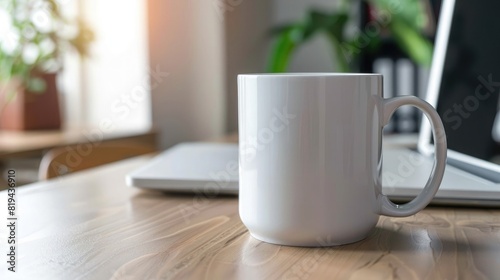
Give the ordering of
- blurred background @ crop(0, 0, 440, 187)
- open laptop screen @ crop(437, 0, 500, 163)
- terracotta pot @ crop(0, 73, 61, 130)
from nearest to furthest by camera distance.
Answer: open laptop screen @ crop(437, 0, 500, 163) < terracotta pot @ crop(0, 73, 61, 130) < blurred background @ crop(0, 0, 440, 187)

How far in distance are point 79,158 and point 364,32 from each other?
1412 millimetres

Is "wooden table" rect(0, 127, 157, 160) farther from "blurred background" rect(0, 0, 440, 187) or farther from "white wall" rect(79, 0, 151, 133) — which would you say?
"white wall" rect(79, 0, 151, 133)

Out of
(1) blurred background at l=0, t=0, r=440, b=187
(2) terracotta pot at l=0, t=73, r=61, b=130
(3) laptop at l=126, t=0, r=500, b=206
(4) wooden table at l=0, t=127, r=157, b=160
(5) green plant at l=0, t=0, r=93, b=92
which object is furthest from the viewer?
(1) blurred background at l=0, t=0, r=440, b=187

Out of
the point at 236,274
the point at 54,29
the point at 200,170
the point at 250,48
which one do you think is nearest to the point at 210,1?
the point at 250,48

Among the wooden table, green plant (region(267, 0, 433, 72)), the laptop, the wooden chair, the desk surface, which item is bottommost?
the wooden table

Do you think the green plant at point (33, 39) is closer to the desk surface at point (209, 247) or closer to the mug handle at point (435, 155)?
the desk surface at point (209, 247)

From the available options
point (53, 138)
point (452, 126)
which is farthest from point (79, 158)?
point (452, 126)

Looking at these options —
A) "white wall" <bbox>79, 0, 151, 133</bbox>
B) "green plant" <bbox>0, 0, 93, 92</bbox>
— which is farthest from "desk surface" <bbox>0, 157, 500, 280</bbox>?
"white wall" <bbox>79, 0, 151, 133</bbox>

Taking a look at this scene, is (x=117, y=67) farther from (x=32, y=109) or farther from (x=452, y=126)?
(x=452, y=126)

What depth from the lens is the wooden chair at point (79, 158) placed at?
3.27ft

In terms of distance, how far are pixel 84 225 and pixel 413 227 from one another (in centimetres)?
26

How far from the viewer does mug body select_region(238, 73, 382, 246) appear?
404 millimetres

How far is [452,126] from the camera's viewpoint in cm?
76

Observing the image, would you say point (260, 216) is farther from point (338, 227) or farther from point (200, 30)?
point (200, 30)
